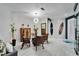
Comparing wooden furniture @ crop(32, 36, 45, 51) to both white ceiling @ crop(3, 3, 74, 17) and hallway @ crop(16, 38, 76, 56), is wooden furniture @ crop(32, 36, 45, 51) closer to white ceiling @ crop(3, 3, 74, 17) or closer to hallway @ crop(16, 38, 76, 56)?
hallway @ crop(16, 38, 76, 56)

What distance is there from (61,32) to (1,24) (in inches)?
41.0

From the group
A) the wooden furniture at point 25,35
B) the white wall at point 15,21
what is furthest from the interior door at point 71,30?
the wooden furniture at point 25,35

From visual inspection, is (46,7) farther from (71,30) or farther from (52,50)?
(52,50)

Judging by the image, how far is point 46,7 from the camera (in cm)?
237

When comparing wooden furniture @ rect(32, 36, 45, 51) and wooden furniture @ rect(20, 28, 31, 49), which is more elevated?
wooden furniture @ rect(20, 28, 31, 49)


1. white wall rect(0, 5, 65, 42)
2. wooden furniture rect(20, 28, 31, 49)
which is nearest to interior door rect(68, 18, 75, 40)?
white wall rect(0, 5, 65, 42)

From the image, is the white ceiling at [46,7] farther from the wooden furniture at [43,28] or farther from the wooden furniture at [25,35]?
the wooden furniture at [25,35]

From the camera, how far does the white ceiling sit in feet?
7.75

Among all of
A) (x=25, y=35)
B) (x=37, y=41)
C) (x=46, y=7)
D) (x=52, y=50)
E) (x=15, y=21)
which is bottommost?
(x=52, y=50)

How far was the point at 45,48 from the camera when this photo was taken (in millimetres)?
2400

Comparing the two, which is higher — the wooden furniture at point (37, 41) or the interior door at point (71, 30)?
the interior door at point (71, 30)

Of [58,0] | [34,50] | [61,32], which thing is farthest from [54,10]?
[34,50]

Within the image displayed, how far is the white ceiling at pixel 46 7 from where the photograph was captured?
2361mm

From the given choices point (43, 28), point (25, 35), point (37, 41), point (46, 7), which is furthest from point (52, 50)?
point (46, 7)
